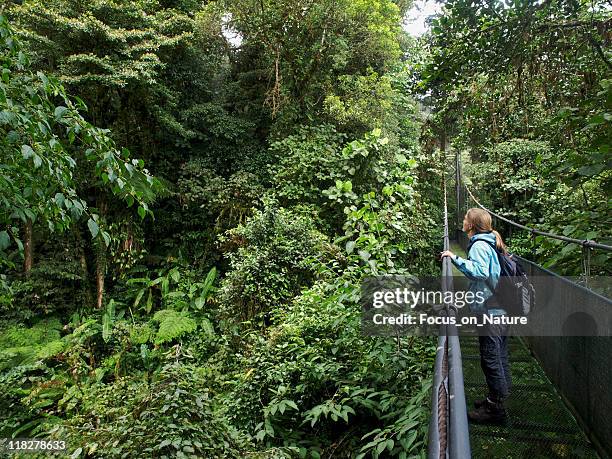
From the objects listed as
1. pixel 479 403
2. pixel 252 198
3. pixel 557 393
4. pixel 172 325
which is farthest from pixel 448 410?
pixel 252 198

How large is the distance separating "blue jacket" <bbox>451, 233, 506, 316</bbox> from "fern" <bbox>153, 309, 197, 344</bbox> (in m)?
5.14

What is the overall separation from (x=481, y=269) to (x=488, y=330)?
1.23 ft

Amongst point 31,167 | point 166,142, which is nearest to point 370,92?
point 166,142

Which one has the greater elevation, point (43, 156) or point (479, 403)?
point (43, 156)

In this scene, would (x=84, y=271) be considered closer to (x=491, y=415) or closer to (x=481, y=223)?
(x=481, y=223)

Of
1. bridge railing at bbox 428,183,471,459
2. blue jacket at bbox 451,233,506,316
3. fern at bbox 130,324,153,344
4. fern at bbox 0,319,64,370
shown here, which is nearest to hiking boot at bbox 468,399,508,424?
blue jacket at bbox 451,233,506,316

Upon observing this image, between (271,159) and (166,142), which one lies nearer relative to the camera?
(271,159)

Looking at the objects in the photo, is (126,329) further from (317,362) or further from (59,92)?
(59,92)

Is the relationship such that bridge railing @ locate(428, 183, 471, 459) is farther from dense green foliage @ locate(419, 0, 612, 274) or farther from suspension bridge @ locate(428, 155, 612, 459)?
dense green foliage @ locate(419, 0, 612, 274)

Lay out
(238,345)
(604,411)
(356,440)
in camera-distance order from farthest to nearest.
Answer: (238,345)
(356,440)
(604,411)

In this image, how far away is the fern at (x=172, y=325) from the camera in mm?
6438

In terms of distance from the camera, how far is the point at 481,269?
2.50m

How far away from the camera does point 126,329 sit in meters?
6.80

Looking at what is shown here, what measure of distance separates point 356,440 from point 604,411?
179 cm
